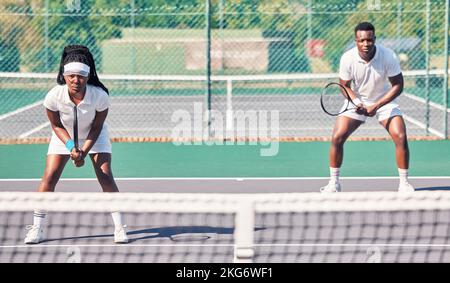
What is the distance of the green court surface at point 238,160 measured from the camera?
40.0 feet

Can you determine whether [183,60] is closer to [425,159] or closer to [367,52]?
[425,159]

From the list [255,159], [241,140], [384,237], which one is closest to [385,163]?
[255,159]

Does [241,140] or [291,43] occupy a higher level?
[291,43]

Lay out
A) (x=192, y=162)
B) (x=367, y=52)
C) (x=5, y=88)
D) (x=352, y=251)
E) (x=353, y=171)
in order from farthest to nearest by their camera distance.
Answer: (x=5, y=88) → (x=192, y=162) → (x=353, y=171) → (x=367, y=52) → (x=352, y=251)

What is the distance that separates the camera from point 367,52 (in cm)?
993

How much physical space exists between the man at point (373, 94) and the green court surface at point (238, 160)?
186 centimetres

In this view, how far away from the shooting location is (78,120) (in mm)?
8273

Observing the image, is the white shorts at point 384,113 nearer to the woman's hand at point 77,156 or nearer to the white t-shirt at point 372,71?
the white t-shirt at point 372,71

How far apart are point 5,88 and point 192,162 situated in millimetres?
11981

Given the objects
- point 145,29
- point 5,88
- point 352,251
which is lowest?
point 352,251

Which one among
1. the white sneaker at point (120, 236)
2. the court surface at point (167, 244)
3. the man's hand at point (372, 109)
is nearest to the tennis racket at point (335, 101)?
the man's hand at point (372, 109)

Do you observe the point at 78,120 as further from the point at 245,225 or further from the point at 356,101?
the point at 245,225

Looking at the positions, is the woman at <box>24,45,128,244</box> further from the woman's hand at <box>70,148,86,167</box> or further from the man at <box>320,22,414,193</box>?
the man at <box>320,22,414,193</box>

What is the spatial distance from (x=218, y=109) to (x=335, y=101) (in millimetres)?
3113
